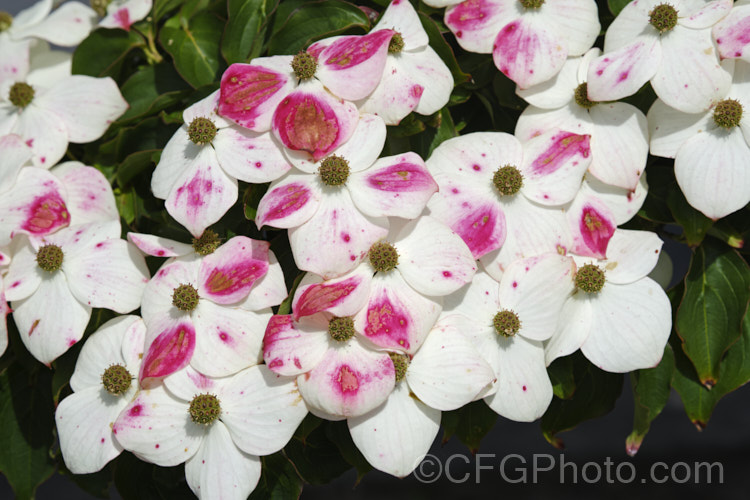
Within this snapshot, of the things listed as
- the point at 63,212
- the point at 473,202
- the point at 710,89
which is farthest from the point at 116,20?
the point at 710,89

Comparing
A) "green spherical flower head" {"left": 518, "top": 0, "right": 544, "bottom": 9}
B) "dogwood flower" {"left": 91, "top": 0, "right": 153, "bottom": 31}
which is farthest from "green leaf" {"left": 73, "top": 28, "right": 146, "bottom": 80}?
"green spherical flower head" {"left": 518, "top": 0, "right": 544, "bottom": 9}

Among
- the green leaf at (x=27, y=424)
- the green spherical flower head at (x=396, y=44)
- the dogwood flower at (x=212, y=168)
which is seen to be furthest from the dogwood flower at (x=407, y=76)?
the green leaf at (x=27, y=424)

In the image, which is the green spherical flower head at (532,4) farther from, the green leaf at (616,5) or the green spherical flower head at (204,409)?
the green spherical flower head at (204,409)

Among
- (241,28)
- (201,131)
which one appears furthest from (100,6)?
(201,131)

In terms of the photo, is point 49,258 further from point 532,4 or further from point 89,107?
point 532,4

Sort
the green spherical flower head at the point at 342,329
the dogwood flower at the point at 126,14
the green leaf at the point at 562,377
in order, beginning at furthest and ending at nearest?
the dogwood flower at the point at 126,14 → the green leaf at the point at 562,377 → the green spherical flower head at the point at 342,329

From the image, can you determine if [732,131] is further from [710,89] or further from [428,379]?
[428,379]
